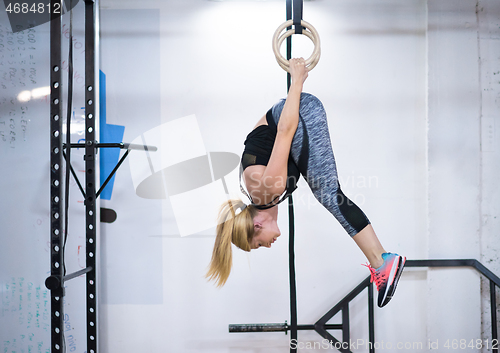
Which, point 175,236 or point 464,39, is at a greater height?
point 464,39

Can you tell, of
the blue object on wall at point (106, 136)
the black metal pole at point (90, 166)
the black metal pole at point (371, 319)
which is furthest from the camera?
the blue object on wall at point (106, 136)

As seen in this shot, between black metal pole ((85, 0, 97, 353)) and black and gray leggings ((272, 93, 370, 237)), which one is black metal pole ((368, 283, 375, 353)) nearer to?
black and gray leggings ((272, 93, 370, 237))

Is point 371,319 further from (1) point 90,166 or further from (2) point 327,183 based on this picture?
(1) point 90,166

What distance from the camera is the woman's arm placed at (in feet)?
4.10

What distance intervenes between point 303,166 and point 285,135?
152 mm

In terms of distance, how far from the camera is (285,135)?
1.26 m

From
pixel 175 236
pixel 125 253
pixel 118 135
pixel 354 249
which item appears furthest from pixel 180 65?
pixel 354 249

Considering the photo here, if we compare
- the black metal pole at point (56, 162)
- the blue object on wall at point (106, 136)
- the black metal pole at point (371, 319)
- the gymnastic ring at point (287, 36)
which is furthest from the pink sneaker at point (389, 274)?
the blue object on wall at point (106, 136)

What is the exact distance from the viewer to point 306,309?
77.8 inches

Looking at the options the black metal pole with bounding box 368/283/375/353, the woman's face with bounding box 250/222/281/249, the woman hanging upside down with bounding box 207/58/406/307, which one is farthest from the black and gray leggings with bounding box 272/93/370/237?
the black metal pole with bounding box 368/283/375/353

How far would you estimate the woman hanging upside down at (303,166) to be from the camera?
49.5 inches

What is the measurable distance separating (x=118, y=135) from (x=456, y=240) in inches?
82.2

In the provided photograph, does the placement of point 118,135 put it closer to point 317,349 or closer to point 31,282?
point 31,282

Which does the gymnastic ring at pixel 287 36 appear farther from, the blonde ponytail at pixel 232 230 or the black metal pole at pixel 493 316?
the black metal pole at pixel 493 316
